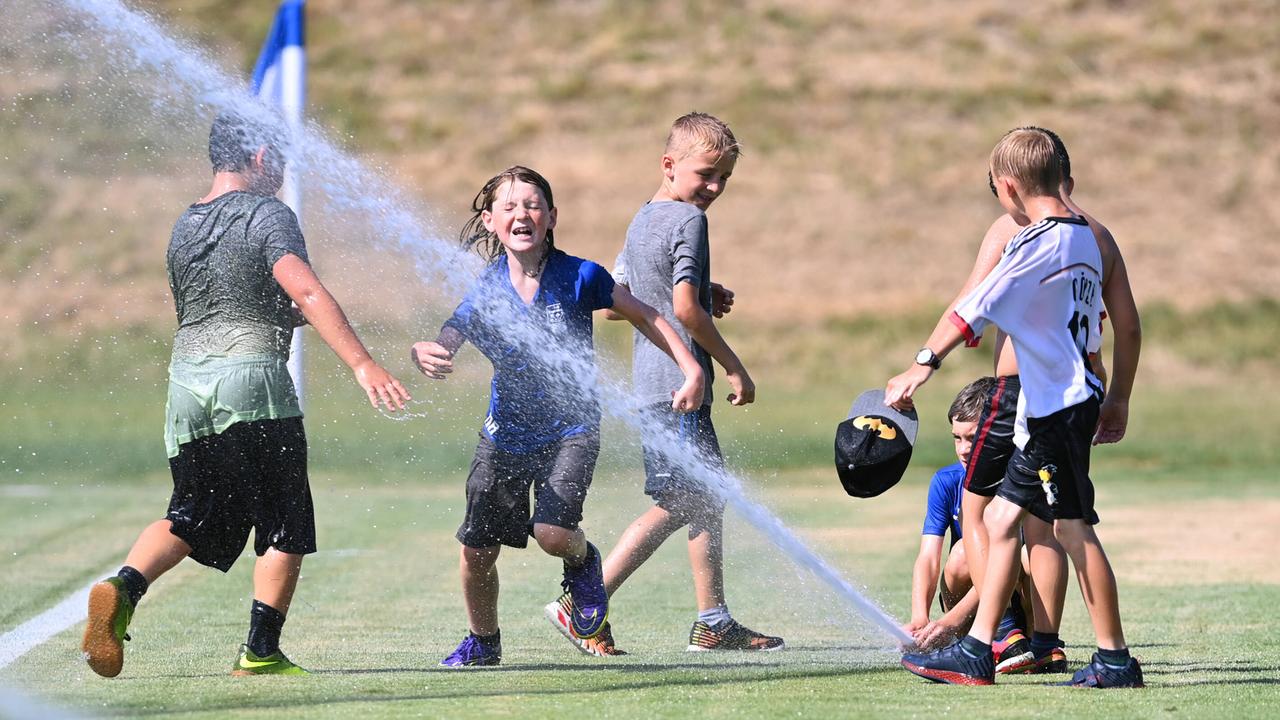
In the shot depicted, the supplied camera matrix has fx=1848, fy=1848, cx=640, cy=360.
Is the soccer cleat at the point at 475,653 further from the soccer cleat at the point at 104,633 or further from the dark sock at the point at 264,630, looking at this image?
the soccer cleat at the point at 104,633

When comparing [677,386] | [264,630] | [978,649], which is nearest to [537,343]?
[677,386]

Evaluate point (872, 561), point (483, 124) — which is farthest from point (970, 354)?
point (872, 561)

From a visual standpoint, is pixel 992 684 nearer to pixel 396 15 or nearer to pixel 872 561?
pixel 872 561

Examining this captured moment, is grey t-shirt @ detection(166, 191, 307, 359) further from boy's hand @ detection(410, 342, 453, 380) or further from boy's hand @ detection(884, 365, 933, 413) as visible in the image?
boy's hand @ detection(884, 365, 933, 413)

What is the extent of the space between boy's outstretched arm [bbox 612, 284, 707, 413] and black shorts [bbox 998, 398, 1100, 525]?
3.62 feet

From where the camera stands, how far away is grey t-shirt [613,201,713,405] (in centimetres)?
610

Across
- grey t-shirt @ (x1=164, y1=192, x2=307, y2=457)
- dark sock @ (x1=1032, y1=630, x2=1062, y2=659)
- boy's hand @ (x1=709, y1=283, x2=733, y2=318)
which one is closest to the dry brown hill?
boy's hand @ (x1=709, y1=283, x2=733, y2=318)

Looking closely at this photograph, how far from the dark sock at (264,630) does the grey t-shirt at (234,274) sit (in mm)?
761

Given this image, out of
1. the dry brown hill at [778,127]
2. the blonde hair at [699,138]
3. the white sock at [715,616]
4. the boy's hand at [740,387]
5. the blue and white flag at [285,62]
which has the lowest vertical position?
the white sock at [715,616]

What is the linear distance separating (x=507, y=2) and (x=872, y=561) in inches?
1162

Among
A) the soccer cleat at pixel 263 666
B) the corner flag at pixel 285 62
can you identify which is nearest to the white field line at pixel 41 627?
the soccer cleat at pixel 263 666

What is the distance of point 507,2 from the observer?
122 feet

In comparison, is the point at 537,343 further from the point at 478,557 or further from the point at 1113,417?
the point at 1113,417

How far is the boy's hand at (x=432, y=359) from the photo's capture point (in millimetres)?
5422
